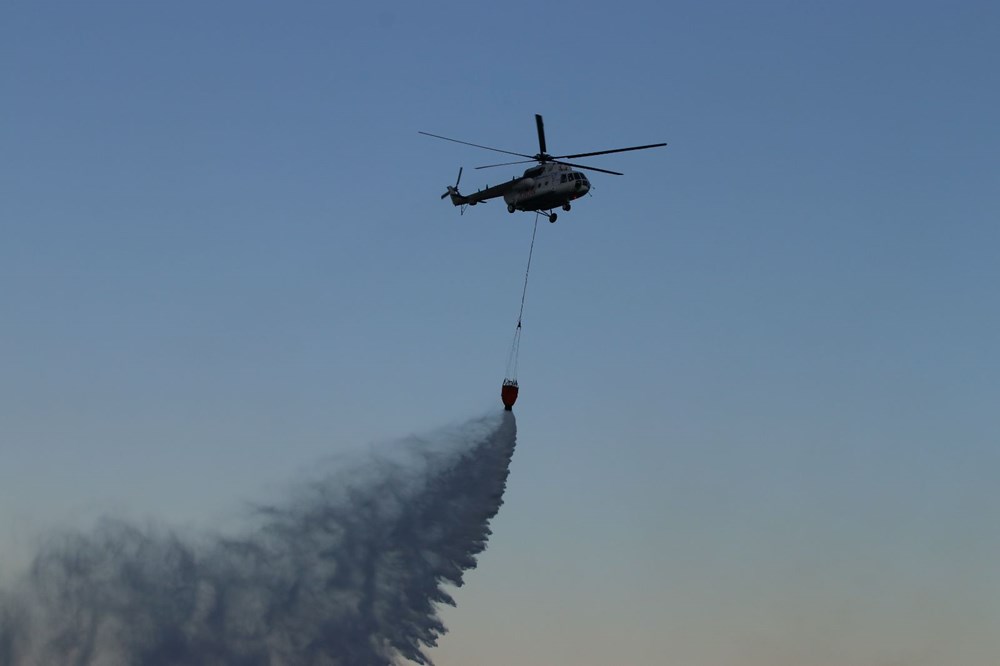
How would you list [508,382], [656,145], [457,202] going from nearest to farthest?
[508,382]
[656,145]
[457,202]

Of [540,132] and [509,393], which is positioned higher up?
[540,132]

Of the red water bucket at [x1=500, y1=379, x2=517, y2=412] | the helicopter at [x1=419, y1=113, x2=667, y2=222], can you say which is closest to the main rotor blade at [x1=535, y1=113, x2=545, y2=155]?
the helicopter at [x1=419, y1=113, x2=667, y2=222]

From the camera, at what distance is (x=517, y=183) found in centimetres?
5219

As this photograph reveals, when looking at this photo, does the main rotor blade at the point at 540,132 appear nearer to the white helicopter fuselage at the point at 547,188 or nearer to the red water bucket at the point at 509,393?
the white helicopter fuselage at the point at 547,188

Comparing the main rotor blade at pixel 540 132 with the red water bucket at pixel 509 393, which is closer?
the red water bucket at pixel 509 393

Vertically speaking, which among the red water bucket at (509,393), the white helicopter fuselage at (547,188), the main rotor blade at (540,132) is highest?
the main rotor blade at (540,132)

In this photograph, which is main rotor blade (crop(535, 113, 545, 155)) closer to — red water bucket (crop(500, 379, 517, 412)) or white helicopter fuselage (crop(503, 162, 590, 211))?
white helicopter fuselage (crop(503, 162, 590, 211))

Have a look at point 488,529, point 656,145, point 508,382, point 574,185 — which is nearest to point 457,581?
point 488,529

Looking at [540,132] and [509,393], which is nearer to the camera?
[509,393]

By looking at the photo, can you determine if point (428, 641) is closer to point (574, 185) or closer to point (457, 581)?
point (457, 581)

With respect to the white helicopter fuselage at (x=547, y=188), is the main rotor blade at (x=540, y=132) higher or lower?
higher

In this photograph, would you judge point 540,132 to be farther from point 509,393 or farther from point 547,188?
point 509,393

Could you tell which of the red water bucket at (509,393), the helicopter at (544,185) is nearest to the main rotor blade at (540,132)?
the helicopter at (544,185)

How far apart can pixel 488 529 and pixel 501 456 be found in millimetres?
4052
